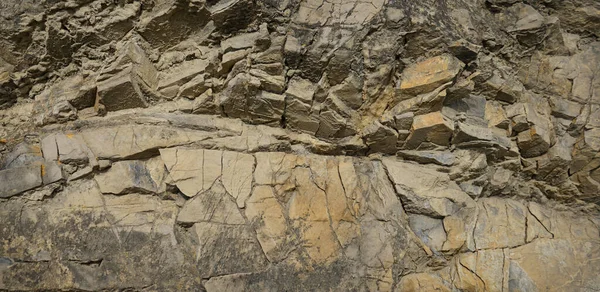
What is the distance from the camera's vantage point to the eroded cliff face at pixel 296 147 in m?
4.67

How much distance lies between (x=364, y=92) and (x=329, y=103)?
1.64 ft

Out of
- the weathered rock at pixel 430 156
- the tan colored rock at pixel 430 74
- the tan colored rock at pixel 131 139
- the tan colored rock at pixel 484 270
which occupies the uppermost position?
the tan colored rock at pixel 430 74

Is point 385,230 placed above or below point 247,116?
below

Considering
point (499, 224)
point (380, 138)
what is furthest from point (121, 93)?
point (499, 224)

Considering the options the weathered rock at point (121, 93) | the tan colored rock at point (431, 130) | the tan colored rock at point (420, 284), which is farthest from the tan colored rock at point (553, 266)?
the weathered rock at point (121, 93)

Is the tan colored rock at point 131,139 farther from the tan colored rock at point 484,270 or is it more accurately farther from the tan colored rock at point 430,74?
the tan colored rock at point 484,270

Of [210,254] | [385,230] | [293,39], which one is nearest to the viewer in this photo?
[210,254]

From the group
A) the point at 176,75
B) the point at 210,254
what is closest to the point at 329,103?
the point at 176,75

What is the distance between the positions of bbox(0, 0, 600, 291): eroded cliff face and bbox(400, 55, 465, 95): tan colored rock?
0.10ft

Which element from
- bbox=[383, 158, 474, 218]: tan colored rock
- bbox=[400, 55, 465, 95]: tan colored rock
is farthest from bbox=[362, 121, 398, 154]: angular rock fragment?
bbox=[400, 55, 465, 95]: tan colored rock

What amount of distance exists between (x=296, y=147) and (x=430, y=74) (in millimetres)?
2019

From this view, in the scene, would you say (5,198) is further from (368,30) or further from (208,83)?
(368,30)

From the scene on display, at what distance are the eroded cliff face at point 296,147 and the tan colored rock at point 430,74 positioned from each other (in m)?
0.03

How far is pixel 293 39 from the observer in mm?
5441
